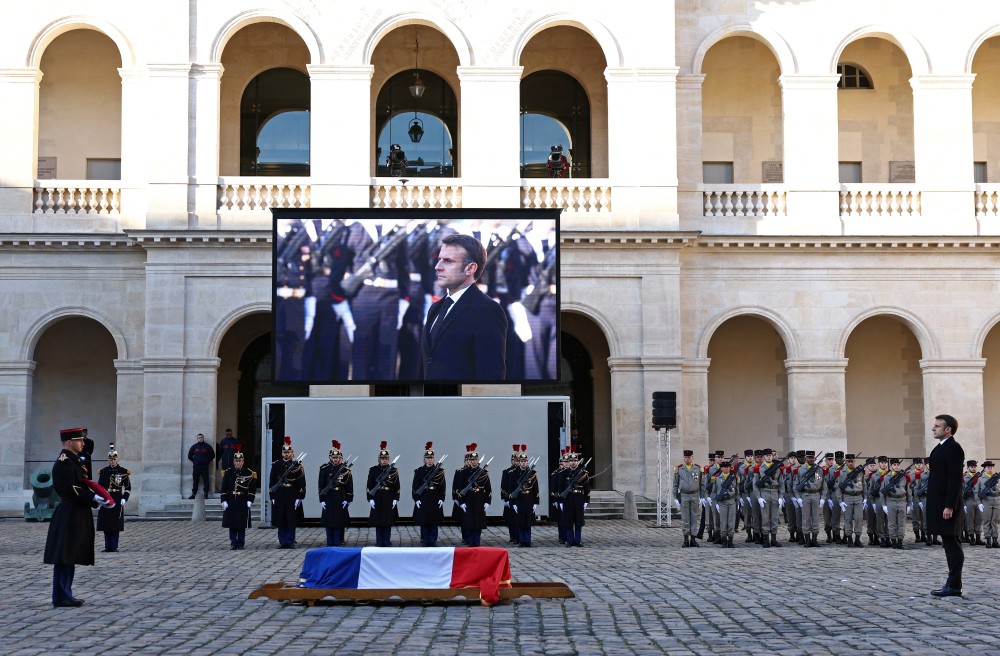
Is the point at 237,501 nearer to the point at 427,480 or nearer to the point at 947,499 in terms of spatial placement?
the point at 427,480

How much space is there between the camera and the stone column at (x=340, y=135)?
1156 inches

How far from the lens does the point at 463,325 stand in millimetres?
26094

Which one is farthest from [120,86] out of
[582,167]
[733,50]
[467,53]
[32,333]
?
[733,50]

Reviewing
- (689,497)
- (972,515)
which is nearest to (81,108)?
(689,497)

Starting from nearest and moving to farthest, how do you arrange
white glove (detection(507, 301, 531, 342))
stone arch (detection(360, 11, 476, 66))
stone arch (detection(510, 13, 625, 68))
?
1. white glove (detection(507, 301, 531, 342))
2. stone arch (detection(360, 11, 476, 66))
3. stone arch (detection(510, 13, 625, 68))

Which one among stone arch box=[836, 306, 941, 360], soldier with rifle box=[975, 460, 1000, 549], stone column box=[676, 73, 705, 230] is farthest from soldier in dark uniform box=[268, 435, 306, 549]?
stone arch box=[836, 306, 941, 360]

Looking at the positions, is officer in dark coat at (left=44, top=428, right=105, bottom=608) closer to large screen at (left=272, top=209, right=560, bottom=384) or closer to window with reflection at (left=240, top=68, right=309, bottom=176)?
large screen at (left=272, top=209, right=560, bottom=384)

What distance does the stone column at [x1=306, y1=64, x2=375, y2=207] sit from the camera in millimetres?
29375

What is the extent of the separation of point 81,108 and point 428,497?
16.3m

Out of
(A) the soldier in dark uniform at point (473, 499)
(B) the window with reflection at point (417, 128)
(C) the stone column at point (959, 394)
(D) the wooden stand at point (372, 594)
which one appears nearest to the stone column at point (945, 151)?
(C) the stone column at point (959, 394)

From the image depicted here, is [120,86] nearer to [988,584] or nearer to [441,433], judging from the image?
[441,433]

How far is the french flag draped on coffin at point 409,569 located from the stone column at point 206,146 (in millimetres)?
17122

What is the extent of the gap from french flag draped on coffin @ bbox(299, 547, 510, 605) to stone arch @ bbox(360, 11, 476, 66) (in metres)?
18.3

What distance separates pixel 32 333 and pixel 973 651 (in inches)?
960
